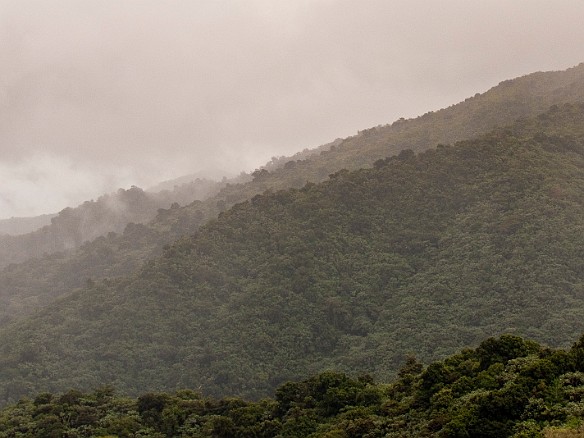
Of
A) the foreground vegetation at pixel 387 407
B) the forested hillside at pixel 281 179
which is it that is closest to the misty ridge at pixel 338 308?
the foreground vegetation at pixel 387 407

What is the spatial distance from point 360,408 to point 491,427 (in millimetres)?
11001

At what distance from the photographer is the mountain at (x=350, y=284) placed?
66.4 m

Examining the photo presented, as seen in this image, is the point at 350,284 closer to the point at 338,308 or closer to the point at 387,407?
the point at 338,308

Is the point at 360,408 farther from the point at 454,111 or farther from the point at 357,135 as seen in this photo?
the point at 357,135

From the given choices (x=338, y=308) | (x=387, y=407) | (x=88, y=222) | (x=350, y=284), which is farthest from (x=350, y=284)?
(x=88, y=222)

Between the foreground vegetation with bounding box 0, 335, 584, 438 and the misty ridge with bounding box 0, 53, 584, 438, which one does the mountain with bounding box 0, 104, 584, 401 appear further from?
the foreground vegetation with bounding box 0, 335, 584, 438

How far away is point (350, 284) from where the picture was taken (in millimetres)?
79438

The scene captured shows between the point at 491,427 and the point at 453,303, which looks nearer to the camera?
the point at 491,427

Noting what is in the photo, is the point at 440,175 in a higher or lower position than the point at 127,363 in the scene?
higher

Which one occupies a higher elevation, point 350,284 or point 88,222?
point 88,222

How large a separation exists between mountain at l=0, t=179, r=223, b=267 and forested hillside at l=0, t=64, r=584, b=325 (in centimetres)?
2771

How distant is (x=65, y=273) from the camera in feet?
443

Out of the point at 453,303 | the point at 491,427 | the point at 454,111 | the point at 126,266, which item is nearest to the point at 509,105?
the point at 454,111

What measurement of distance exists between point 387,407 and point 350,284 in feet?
152
